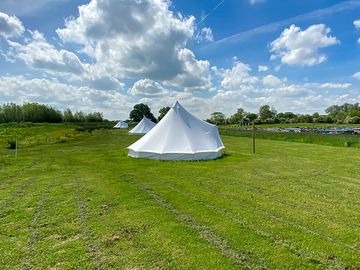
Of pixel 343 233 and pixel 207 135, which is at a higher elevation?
pixel 207 135

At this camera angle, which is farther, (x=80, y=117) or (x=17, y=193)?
(x=80, y=117)

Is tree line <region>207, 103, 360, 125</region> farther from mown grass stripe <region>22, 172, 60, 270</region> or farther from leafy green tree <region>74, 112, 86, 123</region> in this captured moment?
mown grass stripe <region>22, 172, 60, 270</region>

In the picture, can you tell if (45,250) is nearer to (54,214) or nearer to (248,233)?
(54,214)

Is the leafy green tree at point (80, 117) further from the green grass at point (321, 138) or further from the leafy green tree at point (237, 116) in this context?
the green grass at point (321, 138)

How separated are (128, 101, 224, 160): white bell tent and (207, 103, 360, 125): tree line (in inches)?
2145

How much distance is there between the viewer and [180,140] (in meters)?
15.1

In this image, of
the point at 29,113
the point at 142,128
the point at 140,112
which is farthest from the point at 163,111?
the point at 142,128

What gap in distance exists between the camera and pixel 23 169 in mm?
12055

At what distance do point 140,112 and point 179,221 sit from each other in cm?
9883

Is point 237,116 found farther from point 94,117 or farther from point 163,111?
point 94,117

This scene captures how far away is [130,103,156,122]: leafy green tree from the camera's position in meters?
102

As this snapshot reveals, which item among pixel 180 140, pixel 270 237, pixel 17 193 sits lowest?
pixel 270 237

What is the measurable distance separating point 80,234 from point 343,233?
4.71 m

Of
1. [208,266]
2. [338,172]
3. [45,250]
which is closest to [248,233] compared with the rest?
[208,266]
